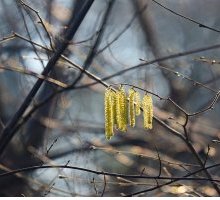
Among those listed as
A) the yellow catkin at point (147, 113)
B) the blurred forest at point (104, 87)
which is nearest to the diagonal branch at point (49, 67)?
the blurred forest at point (104, 87)

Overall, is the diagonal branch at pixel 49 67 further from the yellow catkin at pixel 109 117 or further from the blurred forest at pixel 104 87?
the yellow catkin at pixel 109 117

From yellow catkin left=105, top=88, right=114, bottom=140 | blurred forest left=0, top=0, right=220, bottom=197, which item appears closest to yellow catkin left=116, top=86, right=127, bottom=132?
yellow catkin left=105, top=88, right=114, bottom=140

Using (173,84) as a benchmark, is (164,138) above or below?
below

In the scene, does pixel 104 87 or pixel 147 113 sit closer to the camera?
pixel 147 113

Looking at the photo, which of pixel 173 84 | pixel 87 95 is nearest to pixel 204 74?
pixel 173 84

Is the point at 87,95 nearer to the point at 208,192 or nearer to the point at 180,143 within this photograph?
the point at 180,143

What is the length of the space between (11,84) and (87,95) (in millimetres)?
433

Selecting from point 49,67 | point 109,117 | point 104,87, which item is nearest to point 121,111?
point 109,117

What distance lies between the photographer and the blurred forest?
2.85 meters

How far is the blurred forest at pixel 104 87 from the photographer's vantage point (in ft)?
9.34

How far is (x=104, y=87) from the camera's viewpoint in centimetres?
305

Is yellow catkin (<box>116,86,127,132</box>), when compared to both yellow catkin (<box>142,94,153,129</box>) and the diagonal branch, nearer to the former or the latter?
yellow catkin (<box>142,94,153,129</box>)

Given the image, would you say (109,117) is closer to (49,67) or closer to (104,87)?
(49,67)

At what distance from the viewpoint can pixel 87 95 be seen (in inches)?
125
